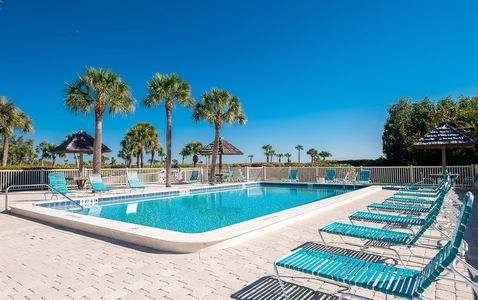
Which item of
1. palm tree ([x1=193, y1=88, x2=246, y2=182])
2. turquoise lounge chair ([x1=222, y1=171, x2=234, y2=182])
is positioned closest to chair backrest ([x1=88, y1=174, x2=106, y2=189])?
palm tree ([x1=193, y1=88, x2=246, y2=182])

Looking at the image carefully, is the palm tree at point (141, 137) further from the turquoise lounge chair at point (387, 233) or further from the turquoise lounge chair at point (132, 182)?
the turquoise lounge chair at point (387, 233)

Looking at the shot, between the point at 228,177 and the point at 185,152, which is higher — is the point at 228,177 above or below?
below

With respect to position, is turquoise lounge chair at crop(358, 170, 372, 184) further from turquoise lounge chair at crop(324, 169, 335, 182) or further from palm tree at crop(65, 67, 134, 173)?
palm tree at crop(65, 67, 134, 173)

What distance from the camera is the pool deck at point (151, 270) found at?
2938mm

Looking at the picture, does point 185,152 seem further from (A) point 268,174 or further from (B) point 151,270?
(B) point 151,270

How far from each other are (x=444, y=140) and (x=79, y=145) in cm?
1818

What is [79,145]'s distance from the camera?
1636cm

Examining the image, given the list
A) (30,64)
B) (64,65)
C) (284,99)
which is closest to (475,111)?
(284,99)

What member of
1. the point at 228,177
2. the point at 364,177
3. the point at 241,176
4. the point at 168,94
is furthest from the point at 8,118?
the point at 364,177

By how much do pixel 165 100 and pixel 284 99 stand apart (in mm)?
14424

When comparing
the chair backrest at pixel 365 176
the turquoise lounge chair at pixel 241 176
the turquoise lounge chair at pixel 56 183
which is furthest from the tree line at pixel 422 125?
the turquoise lounge chair at pixel 56 183

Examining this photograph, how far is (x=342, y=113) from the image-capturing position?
87.1 feet

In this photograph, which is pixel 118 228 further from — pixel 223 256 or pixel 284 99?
pixel 284 99

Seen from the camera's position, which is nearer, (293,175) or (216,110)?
(216,110)
